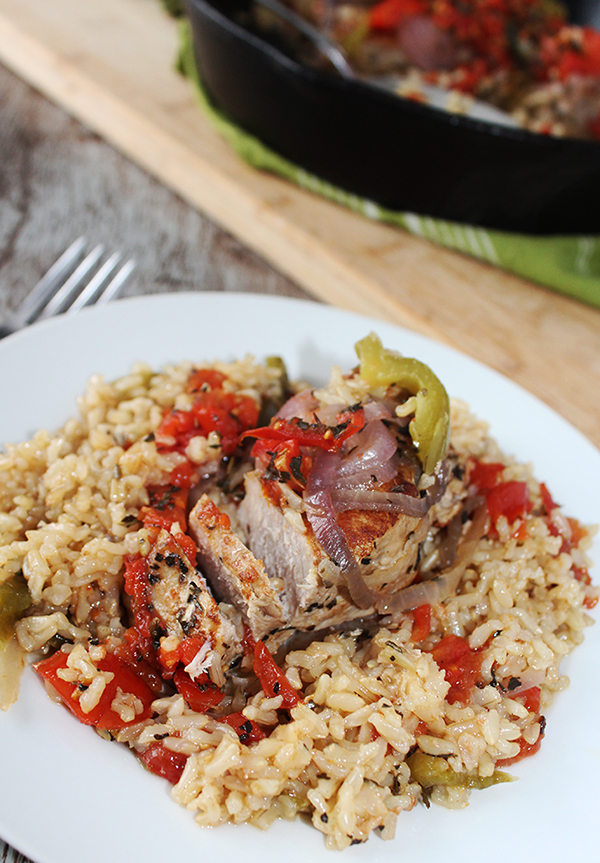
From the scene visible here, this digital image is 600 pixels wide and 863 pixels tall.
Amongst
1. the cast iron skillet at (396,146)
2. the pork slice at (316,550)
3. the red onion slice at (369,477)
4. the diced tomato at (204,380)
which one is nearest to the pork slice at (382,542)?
the pork slice at (316,550)

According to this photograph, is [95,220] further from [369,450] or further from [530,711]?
[530,711]

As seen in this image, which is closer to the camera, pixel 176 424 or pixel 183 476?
pixel 183 476

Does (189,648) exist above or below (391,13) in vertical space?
below

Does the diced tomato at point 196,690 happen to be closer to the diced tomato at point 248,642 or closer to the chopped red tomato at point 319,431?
the diced tomato at point 248,642

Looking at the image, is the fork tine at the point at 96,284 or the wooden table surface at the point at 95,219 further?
the wooden table surface at the point at 95,219

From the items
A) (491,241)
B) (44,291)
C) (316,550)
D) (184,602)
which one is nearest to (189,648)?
(184,602)

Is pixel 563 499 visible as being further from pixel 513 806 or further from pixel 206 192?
pixel 206 192
